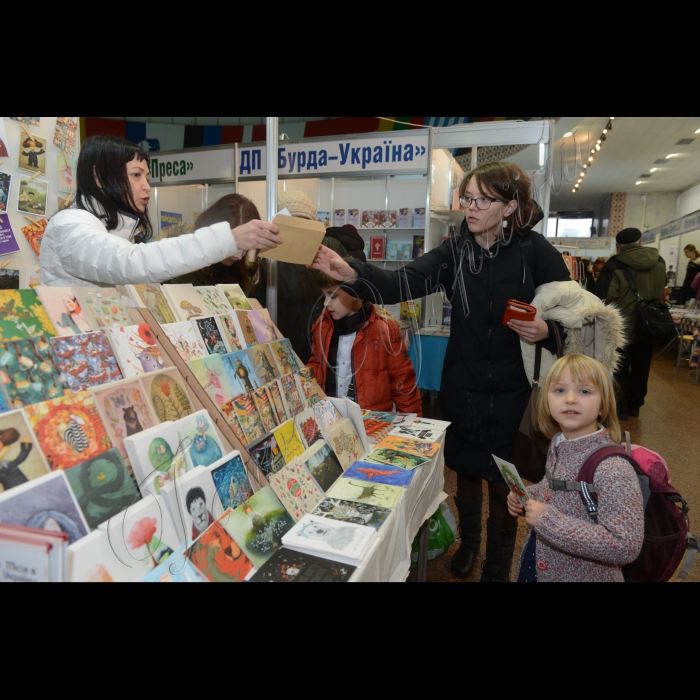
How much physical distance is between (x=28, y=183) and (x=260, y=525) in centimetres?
176

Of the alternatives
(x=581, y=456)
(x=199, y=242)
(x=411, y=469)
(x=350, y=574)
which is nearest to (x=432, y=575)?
(x=411, y=469)

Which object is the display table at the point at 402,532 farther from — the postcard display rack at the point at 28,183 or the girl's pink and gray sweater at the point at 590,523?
the postcard display rack at the point at 28,183

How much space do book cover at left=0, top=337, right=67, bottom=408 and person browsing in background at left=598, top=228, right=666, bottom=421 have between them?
4.86m

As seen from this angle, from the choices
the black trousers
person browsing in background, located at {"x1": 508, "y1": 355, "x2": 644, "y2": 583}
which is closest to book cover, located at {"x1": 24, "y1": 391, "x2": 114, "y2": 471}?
person browsing in background, located at {"x1": 508, "y1": 355, "x2": 644, "y2": 583}

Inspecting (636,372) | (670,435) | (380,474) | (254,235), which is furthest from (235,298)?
(636,372)

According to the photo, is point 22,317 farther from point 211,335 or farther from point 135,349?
point 211,335

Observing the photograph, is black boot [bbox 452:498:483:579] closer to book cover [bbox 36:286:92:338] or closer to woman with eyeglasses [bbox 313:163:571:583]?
woman with eyeglasses [bbox 313:163:571:583]

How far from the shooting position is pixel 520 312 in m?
1.64

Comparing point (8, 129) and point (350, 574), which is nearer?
point (350, 574)

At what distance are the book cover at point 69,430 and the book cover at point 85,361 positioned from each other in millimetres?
52

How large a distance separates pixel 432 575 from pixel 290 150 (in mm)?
4136

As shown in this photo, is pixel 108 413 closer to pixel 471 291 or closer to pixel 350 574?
pixel 350 574

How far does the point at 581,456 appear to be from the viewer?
1276 mm

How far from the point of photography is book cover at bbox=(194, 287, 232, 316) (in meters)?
1.48
